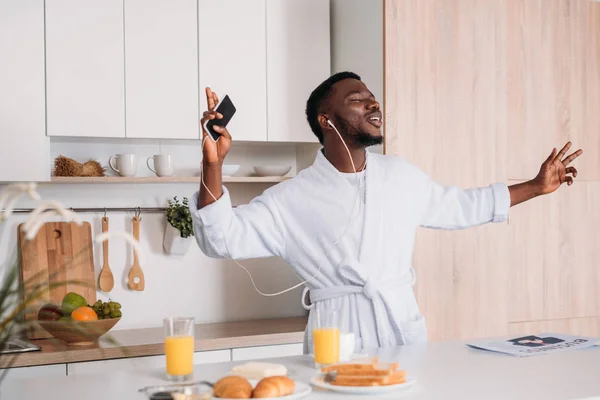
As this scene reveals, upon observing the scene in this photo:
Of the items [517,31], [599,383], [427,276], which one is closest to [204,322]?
[427,276]

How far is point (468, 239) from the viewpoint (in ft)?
11.5

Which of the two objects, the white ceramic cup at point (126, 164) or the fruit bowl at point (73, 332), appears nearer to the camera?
the fruit bowl at point (73, 332)

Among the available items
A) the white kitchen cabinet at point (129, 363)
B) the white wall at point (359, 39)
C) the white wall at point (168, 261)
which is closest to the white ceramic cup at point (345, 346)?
the white kitchen cabinet at point (129, 363)

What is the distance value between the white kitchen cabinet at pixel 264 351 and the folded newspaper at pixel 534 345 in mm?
1141

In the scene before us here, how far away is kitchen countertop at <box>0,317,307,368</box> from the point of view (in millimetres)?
2855

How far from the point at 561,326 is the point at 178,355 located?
2.56 metres

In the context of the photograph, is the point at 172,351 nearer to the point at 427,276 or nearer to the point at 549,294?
the point at 427,276

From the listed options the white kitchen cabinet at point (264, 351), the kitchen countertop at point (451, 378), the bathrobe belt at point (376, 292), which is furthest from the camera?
the white kitchen cabinet at point (264, 351)

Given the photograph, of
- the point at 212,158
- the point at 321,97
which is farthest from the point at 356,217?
the point at 212,158

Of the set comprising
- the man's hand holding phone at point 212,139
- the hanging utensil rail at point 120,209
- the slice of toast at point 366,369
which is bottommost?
the slice of toast at point 366,369

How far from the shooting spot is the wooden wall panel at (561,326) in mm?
3625

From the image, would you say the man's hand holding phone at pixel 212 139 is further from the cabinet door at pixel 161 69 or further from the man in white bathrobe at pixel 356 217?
the cabinet door at pixel 161 69

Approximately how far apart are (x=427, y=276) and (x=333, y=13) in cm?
130

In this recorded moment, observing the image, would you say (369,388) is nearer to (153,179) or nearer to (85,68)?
(153,179)
